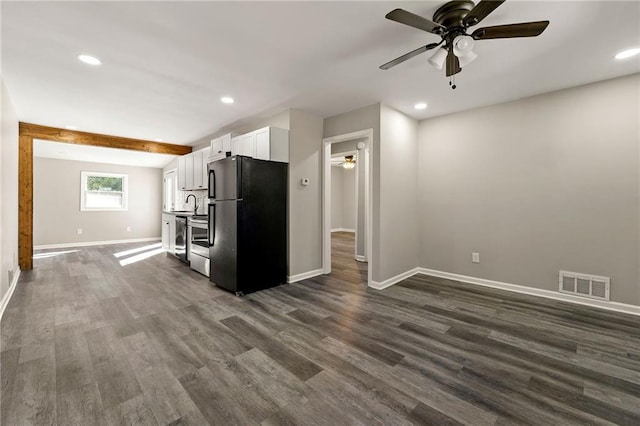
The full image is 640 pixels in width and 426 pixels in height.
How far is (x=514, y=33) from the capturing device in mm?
1841

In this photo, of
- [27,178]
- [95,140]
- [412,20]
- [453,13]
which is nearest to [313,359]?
[412,20]

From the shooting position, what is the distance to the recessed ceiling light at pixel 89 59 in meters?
2.54

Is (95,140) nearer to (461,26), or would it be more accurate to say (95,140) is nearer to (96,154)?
(96,154)

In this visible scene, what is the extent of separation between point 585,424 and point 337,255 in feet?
15.7

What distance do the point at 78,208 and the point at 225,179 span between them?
20.8 feet

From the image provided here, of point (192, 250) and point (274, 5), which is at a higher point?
point (274, 5)

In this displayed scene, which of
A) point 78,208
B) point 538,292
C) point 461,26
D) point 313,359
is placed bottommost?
point 313,359

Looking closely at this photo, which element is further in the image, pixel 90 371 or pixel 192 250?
pixel 192 250

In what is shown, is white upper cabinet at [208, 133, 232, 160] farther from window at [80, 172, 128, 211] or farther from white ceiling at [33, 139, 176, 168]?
window at [80, 172, 128, 211]

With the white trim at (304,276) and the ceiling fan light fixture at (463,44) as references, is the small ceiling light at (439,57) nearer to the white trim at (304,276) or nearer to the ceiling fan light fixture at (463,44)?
the ceiling fan light fixture at (463,44)

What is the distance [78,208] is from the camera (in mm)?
7062

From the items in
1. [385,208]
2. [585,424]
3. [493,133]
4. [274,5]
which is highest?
[274,5]

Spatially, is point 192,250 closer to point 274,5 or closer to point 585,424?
point 274,5

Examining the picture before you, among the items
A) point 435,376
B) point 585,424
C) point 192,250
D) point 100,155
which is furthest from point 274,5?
point 100,155
